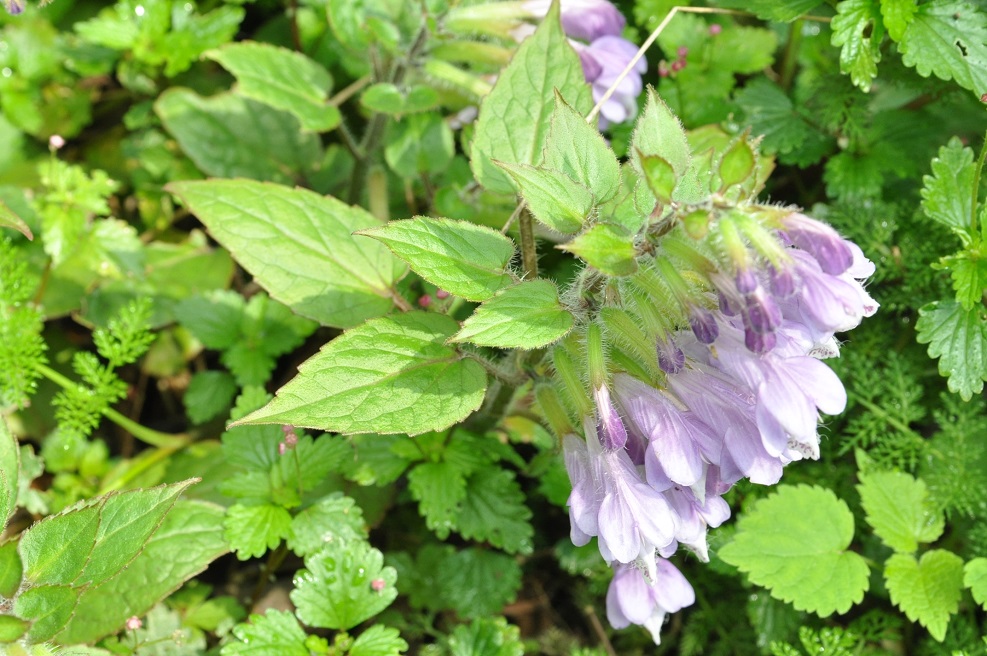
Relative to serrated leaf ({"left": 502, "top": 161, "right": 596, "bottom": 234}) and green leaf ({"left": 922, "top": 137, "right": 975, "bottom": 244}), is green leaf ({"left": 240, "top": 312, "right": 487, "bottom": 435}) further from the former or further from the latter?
green leaf ({"left": 922, "top": 137, "right": 975, "bottom": 244})

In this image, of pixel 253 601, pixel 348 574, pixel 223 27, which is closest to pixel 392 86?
pixel 223 27

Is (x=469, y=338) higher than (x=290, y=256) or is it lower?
higher

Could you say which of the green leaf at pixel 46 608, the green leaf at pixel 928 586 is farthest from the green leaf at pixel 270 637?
the green leaf at pixel 928 586

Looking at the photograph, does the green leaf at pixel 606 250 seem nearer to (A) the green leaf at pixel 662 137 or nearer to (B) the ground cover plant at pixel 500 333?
(B) the ground cover plant at pixel 500 333

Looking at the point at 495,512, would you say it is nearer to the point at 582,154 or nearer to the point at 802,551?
the point at 802,551

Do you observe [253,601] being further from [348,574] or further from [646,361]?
[646,361]

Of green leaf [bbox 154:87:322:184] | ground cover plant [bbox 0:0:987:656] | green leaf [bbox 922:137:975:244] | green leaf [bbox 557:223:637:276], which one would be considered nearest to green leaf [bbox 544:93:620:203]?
Answer: ground cover plant [bbox 0:0:987:656]
